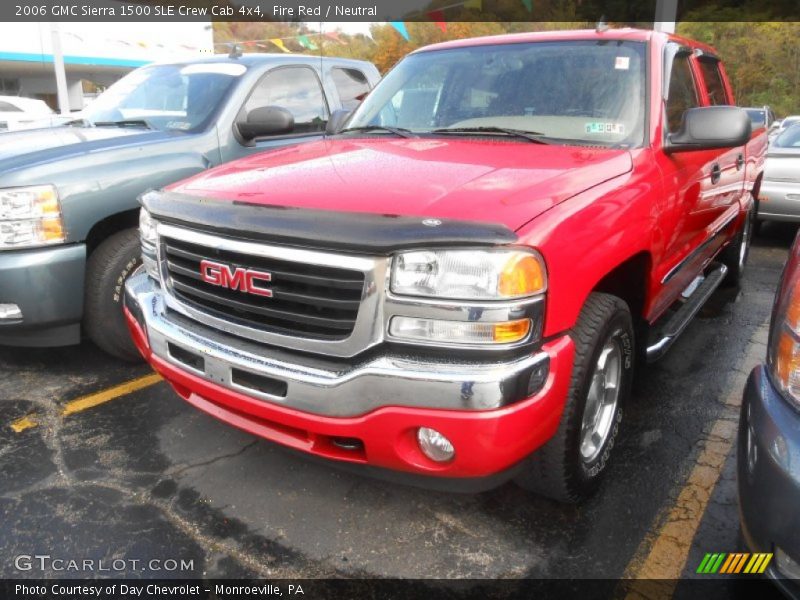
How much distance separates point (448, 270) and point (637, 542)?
132 centimetres

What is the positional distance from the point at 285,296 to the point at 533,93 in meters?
1.70

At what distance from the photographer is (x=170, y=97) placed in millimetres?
4562

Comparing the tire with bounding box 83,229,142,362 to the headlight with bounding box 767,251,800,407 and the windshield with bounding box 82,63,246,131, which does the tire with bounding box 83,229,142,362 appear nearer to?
the windshield with bounding box 82,63,246,131

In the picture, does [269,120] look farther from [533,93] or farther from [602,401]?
[602,401]

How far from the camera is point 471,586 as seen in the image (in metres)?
2.16

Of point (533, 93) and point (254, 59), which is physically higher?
point (254, 59)

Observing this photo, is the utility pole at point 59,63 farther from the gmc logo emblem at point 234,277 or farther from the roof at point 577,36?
the gmc logo emblem at point 234,277

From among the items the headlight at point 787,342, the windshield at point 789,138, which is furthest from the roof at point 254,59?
the windshield at point 789,138

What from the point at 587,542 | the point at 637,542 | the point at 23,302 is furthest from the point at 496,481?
the point at 23,302

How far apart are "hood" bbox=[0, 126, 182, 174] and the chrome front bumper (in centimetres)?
180

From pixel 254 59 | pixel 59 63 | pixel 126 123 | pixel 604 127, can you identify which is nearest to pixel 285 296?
pixel 604 127

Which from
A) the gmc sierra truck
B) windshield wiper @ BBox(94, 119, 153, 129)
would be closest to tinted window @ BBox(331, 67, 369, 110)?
the gmc sierra truck

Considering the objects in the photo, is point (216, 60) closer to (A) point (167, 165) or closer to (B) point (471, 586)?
(A) point (167, 165)

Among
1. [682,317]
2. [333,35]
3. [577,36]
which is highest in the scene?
[333,35]
